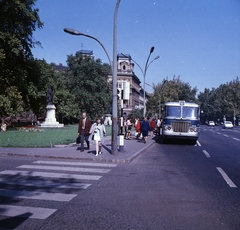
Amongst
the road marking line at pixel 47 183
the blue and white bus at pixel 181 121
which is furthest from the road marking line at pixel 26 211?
the blue and white bus at pixel 181 121

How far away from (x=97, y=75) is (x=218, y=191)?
62586 mm

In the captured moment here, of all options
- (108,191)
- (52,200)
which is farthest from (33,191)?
(108,191)

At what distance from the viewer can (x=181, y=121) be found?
871 inches

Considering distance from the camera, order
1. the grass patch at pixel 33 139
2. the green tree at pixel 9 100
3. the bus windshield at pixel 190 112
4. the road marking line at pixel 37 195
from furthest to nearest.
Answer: the green tree at pixel 9 100 < the bus windshield at pixel 190 112 < the grass patch at pixel 33 139 < the road marking line at pixel 37 195

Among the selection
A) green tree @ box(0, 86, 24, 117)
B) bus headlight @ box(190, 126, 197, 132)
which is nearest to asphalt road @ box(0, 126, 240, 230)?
bus headlight @ box(190, 126, 197, 132)

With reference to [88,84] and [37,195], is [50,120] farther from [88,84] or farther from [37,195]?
[37,195]

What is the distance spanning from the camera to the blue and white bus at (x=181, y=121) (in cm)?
2189

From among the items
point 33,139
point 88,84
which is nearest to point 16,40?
Result: point 33,139

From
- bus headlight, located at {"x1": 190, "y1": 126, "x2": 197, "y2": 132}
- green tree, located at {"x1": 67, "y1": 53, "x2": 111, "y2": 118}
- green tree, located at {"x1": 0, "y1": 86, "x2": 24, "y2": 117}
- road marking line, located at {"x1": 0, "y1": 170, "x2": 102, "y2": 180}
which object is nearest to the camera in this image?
road marking line, located at {"x1": 0, "y1": 170, "x2": 102, "y2": 180}

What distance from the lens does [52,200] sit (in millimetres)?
6461

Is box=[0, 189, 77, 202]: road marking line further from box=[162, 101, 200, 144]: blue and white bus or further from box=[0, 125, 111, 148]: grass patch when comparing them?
box=[162, 101, 200, 144]: blue and white bus

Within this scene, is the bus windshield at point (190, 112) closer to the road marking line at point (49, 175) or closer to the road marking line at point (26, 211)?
the road marking line at point (49, 175)

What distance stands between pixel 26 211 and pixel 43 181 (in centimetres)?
275

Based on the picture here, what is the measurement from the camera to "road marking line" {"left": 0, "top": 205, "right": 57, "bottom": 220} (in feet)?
17.8
